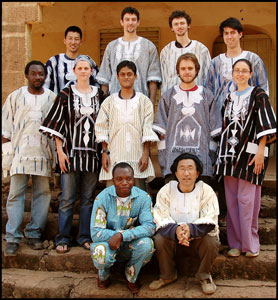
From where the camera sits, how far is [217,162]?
13.3 ft

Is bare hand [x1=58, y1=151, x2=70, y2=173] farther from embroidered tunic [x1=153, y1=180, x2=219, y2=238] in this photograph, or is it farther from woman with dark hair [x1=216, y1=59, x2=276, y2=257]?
woman with dark hair [x1=216, y1=59, x2=276, y2=257]

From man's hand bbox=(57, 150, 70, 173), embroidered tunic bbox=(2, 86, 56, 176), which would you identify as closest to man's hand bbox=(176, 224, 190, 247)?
man's hand bbox=(57, 150, 70, 173)

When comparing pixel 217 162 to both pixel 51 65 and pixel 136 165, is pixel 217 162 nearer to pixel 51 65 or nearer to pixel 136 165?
pixel 136 165

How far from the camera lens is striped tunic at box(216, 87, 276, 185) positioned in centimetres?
390

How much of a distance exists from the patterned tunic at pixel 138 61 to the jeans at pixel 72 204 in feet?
3.09

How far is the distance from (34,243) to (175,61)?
88.0 inches

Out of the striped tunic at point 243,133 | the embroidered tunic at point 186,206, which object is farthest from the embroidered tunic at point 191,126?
the embroidered tunic at point 186,206

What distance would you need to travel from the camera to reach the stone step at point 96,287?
3.70 meters

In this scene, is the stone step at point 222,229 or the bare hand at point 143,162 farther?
the stone step at point 222,229

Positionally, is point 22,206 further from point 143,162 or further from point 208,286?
point 208,286

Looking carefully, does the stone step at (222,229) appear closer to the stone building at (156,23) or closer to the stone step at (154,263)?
the stone step at (154,263)

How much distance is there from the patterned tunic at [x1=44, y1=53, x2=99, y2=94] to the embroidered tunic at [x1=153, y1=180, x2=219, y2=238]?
1.66 metres

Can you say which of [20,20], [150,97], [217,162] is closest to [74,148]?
[150,97]

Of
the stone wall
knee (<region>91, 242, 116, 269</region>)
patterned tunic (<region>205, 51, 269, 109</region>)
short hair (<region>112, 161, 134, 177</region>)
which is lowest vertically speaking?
knee (<region>91, 242, 116, 269</region>)
